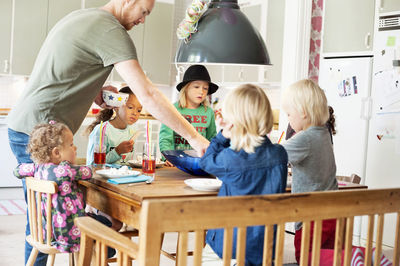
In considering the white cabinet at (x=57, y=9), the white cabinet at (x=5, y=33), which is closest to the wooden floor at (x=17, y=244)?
the white cabinet at (x=5, y=33)

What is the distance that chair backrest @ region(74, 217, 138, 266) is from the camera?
1.64 m

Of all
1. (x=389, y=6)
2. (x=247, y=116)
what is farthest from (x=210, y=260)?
Answer: (x=389, y=6)

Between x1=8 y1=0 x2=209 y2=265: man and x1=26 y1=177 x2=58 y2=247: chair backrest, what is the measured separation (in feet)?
0.57

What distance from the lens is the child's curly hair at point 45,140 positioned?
7.72ft

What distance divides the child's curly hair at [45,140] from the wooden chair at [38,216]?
4.3 inches

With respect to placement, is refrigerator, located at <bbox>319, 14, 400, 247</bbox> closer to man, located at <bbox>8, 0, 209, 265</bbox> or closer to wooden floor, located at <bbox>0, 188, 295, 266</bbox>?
wooden floor, located at <bbox>0, 188, 295, 266</bbox>

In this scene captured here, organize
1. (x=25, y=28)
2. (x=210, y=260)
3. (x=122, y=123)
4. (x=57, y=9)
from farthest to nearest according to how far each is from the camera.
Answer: (x=57, y=9) → (x=25, y=28) → (x=210, y=260) → (x=122, y=123)

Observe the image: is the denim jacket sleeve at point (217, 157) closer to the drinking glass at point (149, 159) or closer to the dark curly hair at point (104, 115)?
the drinking glass at point (149, 159)

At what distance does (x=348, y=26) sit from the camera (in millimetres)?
5000

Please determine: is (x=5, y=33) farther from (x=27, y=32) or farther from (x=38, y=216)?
(x=38, y=216)

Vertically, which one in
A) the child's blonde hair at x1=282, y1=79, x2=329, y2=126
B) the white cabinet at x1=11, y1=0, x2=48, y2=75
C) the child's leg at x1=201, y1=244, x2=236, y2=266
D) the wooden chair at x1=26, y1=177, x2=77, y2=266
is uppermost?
the white cabinet at x1=11, y1=0, x2=48, y2=75

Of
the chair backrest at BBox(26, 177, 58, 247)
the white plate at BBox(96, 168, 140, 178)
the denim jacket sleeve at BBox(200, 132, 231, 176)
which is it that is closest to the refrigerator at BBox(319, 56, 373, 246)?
the white plate at BBox(96, 168, 140, 178)

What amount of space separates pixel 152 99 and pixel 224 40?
50 cm

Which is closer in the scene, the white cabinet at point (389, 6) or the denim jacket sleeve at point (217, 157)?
the denim jacket sleeve at point (217, 157)
